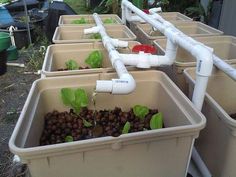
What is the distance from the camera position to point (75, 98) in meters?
1.03

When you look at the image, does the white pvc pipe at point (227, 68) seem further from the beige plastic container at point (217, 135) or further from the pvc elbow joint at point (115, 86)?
the pvc elbow joint at point (115, 86)

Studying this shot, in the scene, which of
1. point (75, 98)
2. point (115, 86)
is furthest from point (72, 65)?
point (115, 86)

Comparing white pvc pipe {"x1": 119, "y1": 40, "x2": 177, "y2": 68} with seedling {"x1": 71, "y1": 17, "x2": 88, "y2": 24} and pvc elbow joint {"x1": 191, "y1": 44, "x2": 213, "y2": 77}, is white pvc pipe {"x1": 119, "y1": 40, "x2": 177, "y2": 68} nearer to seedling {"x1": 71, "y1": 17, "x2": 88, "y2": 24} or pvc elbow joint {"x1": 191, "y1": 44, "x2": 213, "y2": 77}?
pvc elbow joint {"x1": 191, "y1": 44, "x2": 213, "y2": 77}

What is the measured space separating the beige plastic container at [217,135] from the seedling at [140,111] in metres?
0.21

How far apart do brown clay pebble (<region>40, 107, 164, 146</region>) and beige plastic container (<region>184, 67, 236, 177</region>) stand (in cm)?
23

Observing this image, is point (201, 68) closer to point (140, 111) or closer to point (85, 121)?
point (140, 111)

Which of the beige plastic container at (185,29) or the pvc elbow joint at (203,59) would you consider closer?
the pvc elbow joint at (203,59)

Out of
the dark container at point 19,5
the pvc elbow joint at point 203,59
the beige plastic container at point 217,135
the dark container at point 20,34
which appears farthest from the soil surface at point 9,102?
the dark container at point 19,5

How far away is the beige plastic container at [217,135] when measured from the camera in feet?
2.77

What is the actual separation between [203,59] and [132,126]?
39 centimetres

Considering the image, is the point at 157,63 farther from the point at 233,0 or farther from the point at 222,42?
the point at 233,0

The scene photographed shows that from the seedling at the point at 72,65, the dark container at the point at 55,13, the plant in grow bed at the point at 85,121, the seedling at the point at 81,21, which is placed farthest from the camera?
the dark container at the point at 55,13

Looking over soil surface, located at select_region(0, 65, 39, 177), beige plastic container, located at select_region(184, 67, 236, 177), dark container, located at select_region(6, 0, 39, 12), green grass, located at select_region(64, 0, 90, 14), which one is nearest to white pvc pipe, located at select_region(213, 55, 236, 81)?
beige plastic container, located at select_region(184, 67, 236, 177)

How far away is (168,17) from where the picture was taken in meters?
2.11
